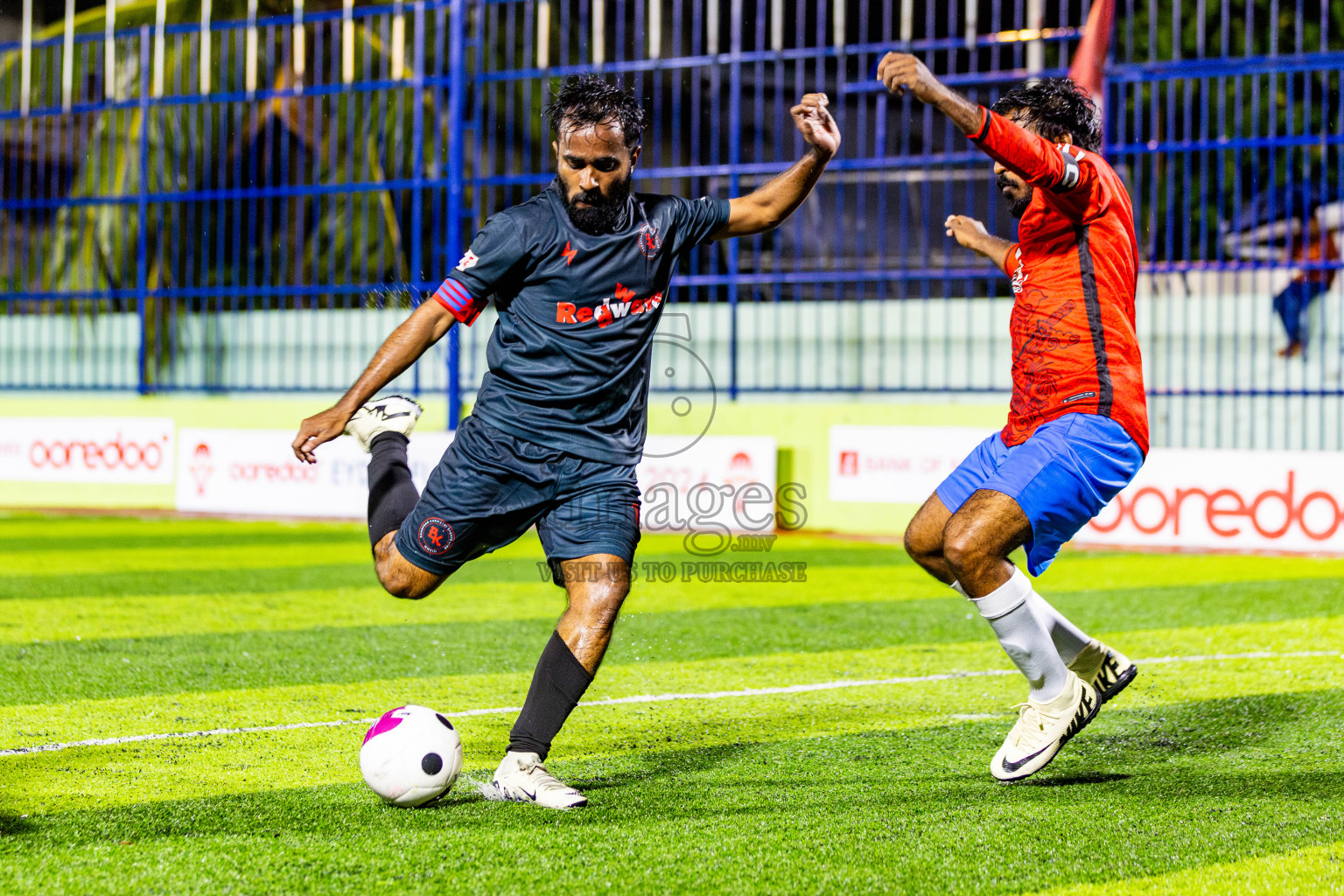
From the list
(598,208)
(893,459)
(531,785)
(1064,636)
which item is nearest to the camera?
(531,785)

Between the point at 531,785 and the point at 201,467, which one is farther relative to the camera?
the point at 201,467

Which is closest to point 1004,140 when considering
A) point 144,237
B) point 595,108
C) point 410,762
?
point 595,108

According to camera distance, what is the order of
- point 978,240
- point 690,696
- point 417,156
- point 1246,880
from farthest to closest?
point 417,156
point 690,696
point 978,240
point 1246,880

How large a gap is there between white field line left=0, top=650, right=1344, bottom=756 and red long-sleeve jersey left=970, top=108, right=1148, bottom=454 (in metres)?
1.70

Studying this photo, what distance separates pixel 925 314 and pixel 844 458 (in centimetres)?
151

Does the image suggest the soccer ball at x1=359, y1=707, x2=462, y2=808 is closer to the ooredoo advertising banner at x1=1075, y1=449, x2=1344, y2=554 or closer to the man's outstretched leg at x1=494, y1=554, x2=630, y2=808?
A: the man's outstretched leg at x1=494, y1=554, x2=630, y2=808

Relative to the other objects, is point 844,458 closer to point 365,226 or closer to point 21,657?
point 365,226

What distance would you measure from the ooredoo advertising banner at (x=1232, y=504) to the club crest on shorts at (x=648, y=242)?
6.99 metres

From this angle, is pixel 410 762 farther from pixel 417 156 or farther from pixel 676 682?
pixel 417 156

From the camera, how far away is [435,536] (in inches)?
163

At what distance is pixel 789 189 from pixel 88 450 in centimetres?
1136

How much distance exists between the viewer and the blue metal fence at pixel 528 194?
1148 cm

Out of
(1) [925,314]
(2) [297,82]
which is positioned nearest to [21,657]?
(1) [925,314]

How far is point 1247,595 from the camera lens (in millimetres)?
8195
